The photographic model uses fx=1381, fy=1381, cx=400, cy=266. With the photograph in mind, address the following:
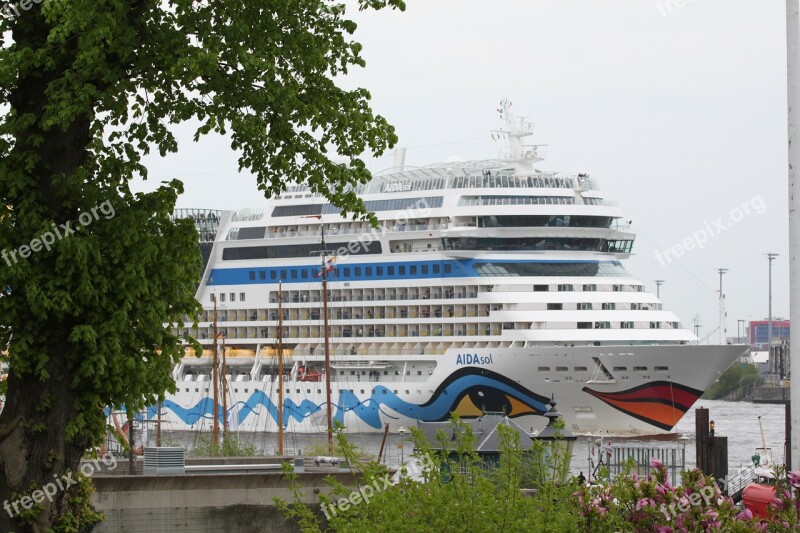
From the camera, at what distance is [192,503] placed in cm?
1758

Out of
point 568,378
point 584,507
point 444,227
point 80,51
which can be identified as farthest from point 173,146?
point 444,227

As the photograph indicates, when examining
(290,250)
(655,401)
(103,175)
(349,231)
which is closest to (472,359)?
(655,401)

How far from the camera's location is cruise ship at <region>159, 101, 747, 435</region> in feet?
177

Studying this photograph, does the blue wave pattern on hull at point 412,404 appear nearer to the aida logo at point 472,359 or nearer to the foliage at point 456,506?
the aida logo at point 472,359

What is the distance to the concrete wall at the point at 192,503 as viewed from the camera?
17.4 meters

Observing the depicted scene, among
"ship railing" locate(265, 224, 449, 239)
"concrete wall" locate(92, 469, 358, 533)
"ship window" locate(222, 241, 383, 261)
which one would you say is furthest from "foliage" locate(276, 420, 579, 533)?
"ship window" locate(222, 241, 383, 261)

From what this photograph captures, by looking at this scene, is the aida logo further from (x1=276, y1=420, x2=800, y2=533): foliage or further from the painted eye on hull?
(x1=276, y1=420, x2=800, y2=533): foliage

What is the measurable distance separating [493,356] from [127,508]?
38491 mm

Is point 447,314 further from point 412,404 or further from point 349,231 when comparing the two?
point 349,231

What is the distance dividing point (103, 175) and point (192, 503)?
6106mm

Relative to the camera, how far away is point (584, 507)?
1069 cm

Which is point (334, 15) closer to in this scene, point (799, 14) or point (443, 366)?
point (799, 14)

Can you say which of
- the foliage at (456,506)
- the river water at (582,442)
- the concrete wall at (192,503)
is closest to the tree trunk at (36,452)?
the foliage at (456,506)

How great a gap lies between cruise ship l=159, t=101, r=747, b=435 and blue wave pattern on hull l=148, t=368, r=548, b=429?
68mm
